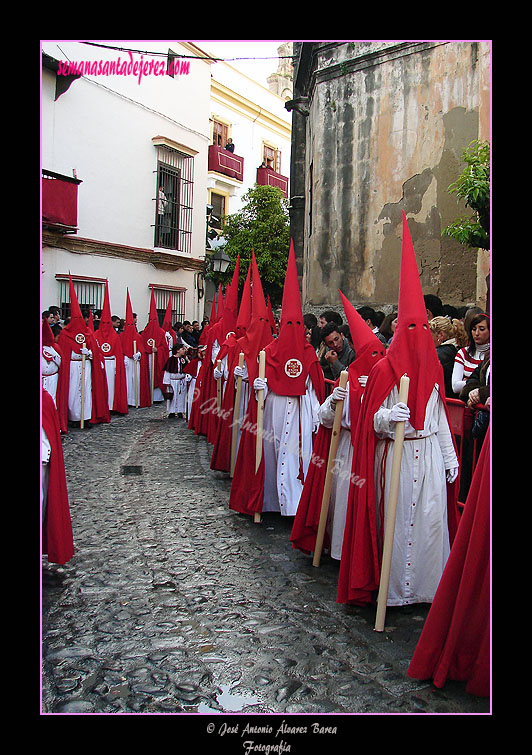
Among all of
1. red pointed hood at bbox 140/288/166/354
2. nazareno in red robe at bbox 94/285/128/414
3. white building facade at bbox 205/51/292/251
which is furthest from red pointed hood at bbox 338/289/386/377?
white building facade at bbox 205/51/292/251

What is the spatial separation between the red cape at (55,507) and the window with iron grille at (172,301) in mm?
19389

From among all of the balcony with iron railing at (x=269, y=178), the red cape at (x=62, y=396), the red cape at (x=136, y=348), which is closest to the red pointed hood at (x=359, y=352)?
the red cape at (x=62, y=396)

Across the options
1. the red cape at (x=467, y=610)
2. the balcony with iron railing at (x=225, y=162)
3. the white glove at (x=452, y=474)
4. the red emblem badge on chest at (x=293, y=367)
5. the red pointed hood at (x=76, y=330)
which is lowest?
the red cape at (x=467, y=610)

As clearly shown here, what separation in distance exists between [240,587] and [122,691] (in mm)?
1556

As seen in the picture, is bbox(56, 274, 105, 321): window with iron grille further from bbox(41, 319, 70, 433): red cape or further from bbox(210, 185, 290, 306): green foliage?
bbox(41, 319, 70, 433): red cape

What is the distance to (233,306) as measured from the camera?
35.4ft

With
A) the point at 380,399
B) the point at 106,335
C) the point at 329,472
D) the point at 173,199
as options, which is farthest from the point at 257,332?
the point at 173,199

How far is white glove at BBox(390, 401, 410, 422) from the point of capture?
4152mm

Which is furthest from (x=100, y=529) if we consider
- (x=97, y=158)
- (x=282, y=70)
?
(x=282, y=70)

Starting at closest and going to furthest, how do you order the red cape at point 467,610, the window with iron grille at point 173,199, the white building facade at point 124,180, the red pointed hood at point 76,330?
1. the red cape at point 467,610
2. the red pointed hood at point 76,330
3. the white building facade at point 124,180
4. the window with iron grille at point 173,199

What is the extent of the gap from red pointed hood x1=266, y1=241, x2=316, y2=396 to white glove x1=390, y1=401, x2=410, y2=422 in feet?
8.18

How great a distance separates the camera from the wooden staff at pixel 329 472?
5109mm

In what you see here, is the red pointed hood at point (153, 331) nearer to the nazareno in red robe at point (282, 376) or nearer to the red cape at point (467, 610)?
the nazareno in red robe at point (282, 376)

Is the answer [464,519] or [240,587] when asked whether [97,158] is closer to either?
[240,587]
